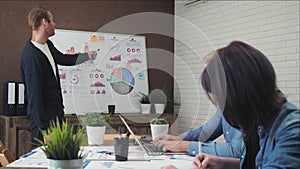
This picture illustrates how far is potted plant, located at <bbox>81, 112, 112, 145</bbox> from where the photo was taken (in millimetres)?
2537

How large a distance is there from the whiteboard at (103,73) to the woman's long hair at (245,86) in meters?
3.45

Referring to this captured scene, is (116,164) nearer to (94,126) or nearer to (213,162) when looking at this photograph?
(213,162)

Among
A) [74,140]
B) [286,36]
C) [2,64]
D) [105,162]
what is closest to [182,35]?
[286,36]

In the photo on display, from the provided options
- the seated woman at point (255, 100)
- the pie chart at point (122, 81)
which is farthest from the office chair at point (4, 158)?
the pie chart at point (122, 81)

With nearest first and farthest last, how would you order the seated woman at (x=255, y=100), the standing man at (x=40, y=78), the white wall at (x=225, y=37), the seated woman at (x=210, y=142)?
the seated woman at (x=255, y=100) < the seated woman at (x=210, y=142) < the standing man at (x=40, y=78) < the white wall at (x=225, y=37)

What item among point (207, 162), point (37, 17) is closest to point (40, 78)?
point (37, 17)

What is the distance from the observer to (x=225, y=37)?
4820mm

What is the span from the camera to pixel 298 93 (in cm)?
379

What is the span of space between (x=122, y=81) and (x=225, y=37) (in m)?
1.32

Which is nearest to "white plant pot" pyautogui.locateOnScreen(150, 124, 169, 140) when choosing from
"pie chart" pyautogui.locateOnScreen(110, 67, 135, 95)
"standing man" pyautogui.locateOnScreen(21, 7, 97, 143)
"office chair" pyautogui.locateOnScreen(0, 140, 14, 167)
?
"office chair" pyautogui.locateOnScreen(0, 140, 14, 167)

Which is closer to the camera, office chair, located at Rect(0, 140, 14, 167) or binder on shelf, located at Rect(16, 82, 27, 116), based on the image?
office chair, located at Rect(0, 140, 14, 167)

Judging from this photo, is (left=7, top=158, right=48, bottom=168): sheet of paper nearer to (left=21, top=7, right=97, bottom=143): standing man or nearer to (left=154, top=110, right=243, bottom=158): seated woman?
(left=154, top=110, right=243, bottom=158): seated woman

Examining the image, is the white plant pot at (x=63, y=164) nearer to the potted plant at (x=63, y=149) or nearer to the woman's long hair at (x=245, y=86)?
the potted plant at (x=63, y=149)

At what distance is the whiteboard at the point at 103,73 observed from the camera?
509cm
